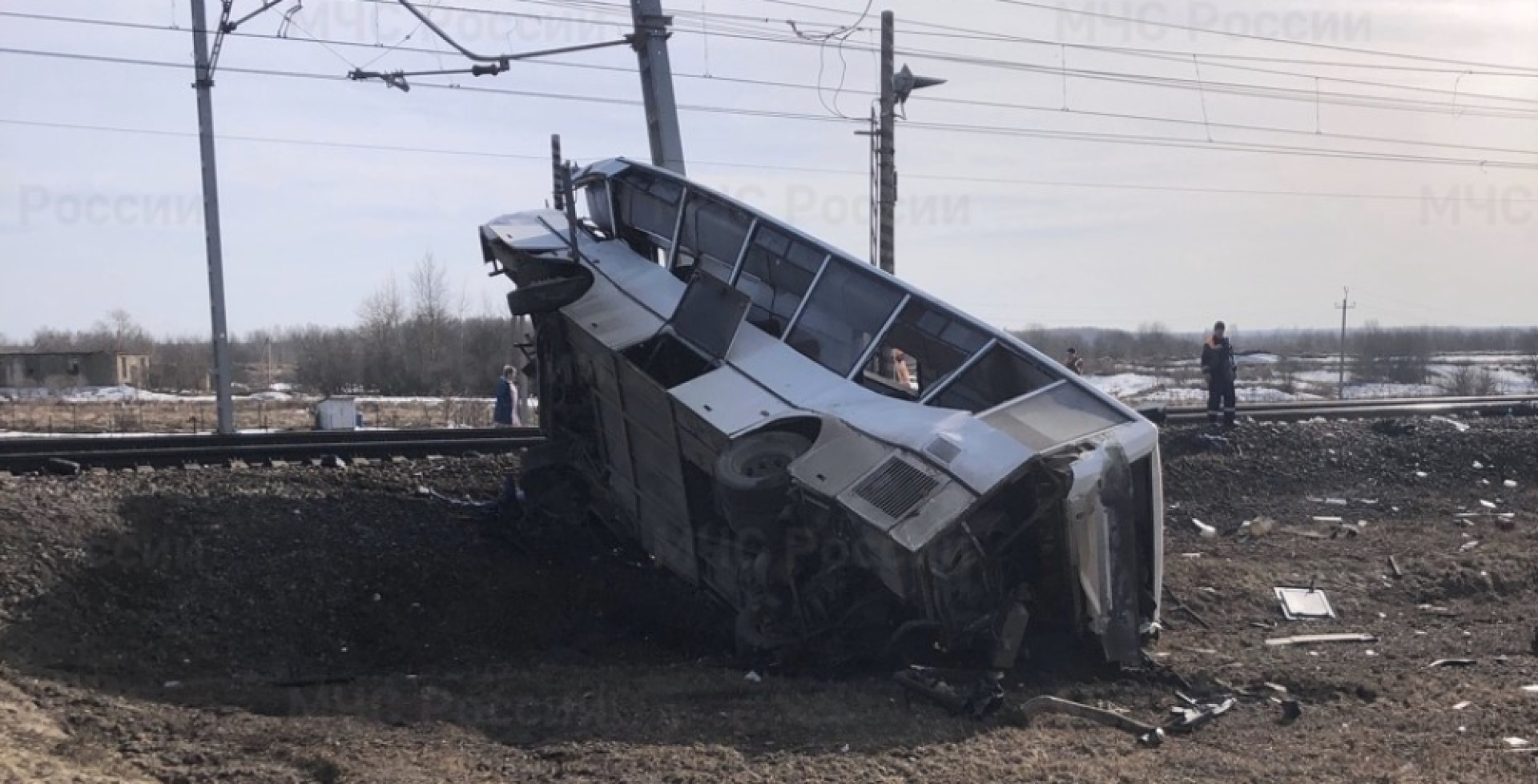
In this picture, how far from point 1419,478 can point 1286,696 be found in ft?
32.0

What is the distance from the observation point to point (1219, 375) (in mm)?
17312

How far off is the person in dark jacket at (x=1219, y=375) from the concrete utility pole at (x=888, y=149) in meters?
4.49

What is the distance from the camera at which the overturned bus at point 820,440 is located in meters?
6.76

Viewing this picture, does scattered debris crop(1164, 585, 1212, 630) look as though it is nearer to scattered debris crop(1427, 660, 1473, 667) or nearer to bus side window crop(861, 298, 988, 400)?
scattered debris crop(1427, 660, 1473, 667)

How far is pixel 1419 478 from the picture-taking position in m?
15.8

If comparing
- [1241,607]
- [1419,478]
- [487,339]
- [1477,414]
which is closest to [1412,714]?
[1241,607]

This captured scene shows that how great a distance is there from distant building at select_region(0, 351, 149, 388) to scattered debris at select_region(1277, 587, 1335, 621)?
4662 cm

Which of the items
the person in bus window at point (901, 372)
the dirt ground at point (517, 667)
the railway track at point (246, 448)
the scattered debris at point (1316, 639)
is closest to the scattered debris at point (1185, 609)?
the dirt ground at point (517, 667)

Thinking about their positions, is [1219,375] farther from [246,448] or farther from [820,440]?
[246,448]

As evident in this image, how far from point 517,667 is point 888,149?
36.4ft

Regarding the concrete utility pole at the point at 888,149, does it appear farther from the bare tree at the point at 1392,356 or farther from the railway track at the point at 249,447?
the bare tree at the point at 1392,356

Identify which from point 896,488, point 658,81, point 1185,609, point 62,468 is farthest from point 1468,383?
point 62,468

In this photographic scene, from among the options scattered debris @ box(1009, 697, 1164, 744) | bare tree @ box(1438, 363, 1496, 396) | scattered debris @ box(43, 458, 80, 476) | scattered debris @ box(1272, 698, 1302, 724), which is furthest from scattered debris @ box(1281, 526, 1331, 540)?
bare tree @ box(1438, 363, 1496, 396)

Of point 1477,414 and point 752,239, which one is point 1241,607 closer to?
point 752,239
